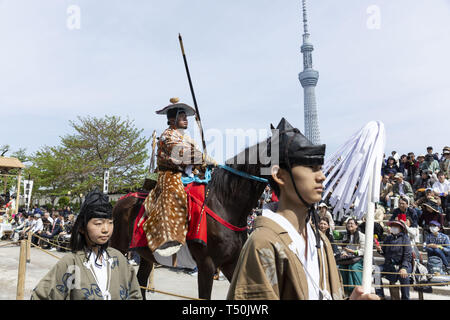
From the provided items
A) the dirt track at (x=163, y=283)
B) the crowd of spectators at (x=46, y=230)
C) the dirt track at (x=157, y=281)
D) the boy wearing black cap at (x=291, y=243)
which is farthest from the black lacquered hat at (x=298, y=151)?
the crowd of spectators at (x=46, y=230)

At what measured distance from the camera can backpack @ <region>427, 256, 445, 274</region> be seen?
7.18 m

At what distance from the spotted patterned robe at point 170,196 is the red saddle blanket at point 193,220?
73mm

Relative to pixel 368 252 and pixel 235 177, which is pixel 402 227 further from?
pixel 368 252

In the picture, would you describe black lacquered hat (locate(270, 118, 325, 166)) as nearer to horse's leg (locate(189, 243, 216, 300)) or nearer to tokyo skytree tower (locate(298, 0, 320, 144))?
horse's leg (locate(189, 243, 216, 300))

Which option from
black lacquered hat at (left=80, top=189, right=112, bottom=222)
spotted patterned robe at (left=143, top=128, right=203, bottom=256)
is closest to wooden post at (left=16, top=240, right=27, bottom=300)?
spotted patterned robe at (left=143, top=128, right=203, bottom=256)

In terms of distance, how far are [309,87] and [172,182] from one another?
114 meters

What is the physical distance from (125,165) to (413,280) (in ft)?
84.7

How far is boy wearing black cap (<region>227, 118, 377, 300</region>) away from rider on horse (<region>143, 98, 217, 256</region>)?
2722 mm

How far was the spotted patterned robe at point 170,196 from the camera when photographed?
14.8 ft

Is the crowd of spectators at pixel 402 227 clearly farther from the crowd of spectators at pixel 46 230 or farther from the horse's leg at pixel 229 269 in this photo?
the crowd of spectators at pixel 46 230

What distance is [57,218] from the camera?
17.0m

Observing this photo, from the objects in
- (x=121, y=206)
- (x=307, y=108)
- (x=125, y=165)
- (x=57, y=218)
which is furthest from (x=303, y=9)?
(x=121, y=206)

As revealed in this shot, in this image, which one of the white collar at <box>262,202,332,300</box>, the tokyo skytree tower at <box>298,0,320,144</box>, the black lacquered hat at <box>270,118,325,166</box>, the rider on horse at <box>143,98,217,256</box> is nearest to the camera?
the white collar at <box>262,202,332,300</box>
